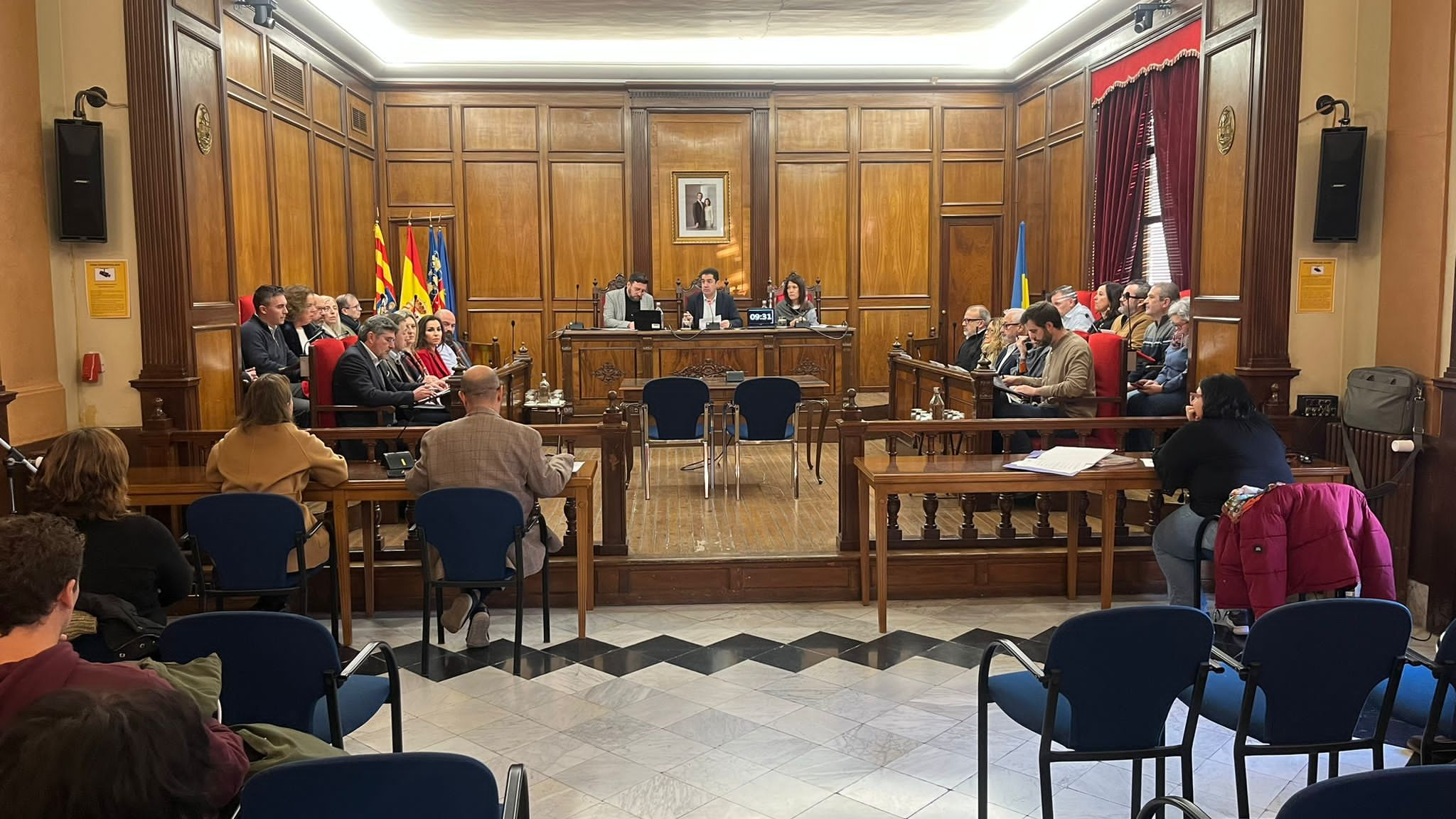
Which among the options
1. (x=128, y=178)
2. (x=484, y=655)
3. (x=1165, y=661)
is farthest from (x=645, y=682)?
(x=128, y=178)

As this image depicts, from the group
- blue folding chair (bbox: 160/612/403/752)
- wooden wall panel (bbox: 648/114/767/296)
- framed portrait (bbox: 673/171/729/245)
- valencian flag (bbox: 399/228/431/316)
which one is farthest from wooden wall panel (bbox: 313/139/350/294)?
blue folding chair (bbox: 160/612/403/752)

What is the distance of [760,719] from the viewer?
405cm

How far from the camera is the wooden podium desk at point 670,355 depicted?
962 cm

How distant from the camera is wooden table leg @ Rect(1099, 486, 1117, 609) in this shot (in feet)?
16.6

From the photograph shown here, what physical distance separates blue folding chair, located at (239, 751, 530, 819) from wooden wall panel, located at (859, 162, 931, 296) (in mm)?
10741

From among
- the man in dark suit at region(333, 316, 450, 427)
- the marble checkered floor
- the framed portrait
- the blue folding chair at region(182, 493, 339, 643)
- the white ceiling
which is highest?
the white ceiling

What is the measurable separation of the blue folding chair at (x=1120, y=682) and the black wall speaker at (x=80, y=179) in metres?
5.08

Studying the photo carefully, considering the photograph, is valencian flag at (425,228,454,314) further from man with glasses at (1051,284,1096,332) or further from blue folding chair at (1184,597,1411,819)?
blue folding chair at (1184,597,1411,819)

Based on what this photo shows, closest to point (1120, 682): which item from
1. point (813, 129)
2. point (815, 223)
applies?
point (815, 223)

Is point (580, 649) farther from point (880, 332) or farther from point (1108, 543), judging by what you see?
point (880, 332)

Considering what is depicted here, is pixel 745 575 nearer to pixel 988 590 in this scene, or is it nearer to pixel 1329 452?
pixel 988 590

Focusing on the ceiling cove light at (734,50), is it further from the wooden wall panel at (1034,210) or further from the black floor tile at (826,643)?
the black floor tile at (826,643)

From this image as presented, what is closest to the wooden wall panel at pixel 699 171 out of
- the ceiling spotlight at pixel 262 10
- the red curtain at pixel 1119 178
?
the red curtain at pixel 1119 178

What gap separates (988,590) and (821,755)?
2172 mm
